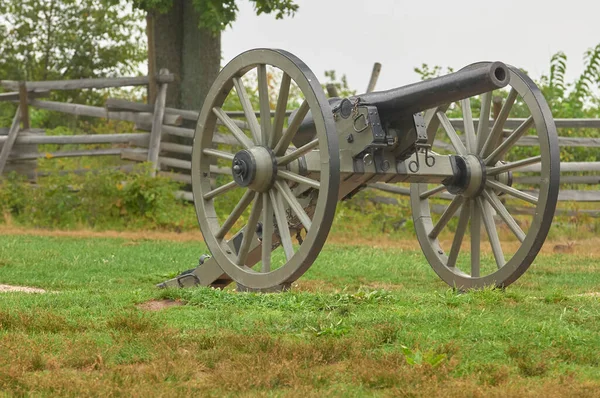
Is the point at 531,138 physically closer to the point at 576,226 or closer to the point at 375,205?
the point at 576,226


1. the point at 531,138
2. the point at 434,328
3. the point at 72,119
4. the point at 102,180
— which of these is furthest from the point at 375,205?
the point at 72,119

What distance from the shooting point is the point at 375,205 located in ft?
52.6

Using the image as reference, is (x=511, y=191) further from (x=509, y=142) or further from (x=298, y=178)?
(x=298, y=178)

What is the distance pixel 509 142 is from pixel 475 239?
0.86 meters

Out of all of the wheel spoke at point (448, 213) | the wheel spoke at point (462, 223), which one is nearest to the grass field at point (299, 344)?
the wheel spoke at point (462, 223)

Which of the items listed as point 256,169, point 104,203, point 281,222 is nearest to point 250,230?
point 281,222

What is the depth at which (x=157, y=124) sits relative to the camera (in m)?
16.5

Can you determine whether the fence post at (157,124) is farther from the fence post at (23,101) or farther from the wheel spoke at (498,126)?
the wheel spoke at (498,126)

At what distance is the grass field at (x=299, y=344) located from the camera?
4.58 metres

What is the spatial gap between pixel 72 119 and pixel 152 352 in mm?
22564

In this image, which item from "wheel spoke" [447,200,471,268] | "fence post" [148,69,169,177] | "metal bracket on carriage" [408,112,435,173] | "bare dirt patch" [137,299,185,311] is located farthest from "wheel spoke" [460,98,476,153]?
"fence post" [148,69,169,177]

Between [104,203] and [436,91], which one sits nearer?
[436,91]

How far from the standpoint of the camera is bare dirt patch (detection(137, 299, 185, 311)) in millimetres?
6671

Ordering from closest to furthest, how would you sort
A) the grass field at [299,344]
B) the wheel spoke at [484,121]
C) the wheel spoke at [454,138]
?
the grass field at [299,344] < the wheel spoke at [484,121] < the wheel spoke at [454,138]
